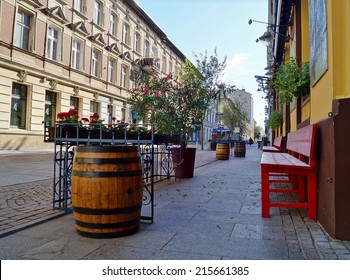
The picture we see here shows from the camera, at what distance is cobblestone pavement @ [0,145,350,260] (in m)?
2.93

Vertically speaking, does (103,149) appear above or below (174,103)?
below

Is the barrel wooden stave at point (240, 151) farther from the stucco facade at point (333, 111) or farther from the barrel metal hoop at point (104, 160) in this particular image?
the barrel metal hoop at point (104, 160)

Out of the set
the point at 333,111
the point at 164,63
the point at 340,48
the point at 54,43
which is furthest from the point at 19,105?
the point at 164,63

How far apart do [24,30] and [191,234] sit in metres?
17.6

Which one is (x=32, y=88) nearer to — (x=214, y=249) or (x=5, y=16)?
(x=5, y=16)

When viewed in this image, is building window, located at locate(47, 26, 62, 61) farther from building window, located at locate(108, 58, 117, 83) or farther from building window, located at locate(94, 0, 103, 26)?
building window, located at locate(108, 58, 117, 83)

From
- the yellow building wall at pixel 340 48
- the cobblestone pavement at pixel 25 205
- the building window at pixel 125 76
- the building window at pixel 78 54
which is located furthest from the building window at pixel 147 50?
the yellow building wall at pixel 340 48

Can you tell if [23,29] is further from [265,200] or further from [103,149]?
[265,200]

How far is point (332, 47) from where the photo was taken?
3758 millimetres

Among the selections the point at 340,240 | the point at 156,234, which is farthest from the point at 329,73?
the point at 156,234

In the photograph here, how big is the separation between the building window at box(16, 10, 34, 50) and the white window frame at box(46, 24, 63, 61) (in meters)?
1.31

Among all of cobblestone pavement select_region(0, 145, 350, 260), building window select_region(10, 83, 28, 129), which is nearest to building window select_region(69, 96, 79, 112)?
building window select_region(10, 83, 28, 129)

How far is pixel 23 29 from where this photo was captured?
56.5ft

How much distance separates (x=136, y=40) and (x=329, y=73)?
95.6 feet
